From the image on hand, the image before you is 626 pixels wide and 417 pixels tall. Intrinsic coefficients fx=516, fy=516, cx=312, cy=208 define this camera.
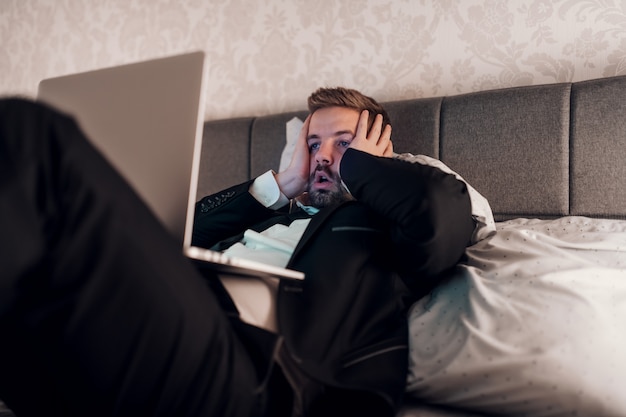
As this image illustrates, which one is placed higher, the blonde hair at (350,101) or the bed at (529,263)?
the blonde hair at (350,101)

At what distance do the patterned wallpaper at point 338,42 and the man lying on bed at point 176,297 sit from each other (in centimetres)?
79

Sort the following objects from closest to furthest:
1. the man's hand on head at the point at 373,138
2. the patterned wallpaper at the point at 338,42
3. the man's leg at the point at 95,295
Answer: the man's leg at the point at 95,295 → the man's hand on head at the point at 373,138 → the patterned wallpaper at the point at 338,42

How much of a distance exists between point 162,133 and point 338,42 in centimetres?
120

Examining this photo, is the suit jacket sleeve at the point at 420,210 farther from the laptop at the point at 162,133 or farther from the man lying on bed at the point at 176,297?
the laptop at the point at 162,133

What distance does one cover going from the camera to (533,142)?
1.35 metres

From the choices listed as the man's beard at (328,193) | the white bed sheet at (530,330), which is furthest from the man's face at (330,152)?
the white bed sheet at (530,330)

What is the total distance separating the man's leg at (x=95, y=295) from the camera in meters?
0.55

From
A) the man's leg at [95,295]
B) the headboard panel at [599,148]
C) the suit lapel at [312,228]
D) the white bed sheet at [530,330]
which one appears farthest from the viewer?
the headboard panel at [599,148]

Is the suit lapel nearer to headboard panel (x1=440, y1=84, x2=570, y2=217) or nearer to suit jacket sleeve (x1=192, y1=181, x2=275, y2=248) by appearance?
suit jacket sleeve (x1=192, y1=181, x2=275, y2=248)

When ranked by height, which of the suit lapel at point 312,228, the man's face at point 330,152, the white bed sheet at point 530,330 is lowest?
the white bed sheet at point 530,330

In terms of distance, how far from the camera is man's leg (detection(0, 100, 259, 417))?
1.81 feet

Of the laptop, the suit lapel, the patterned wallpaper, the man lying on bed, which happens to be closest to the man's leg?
the man lying on bed

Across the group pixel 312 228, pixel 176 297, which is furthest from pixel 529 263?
pixel 176 297

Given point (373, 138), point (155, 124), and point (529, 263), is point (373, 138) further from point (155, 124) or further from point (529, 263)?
point (155, 124)
